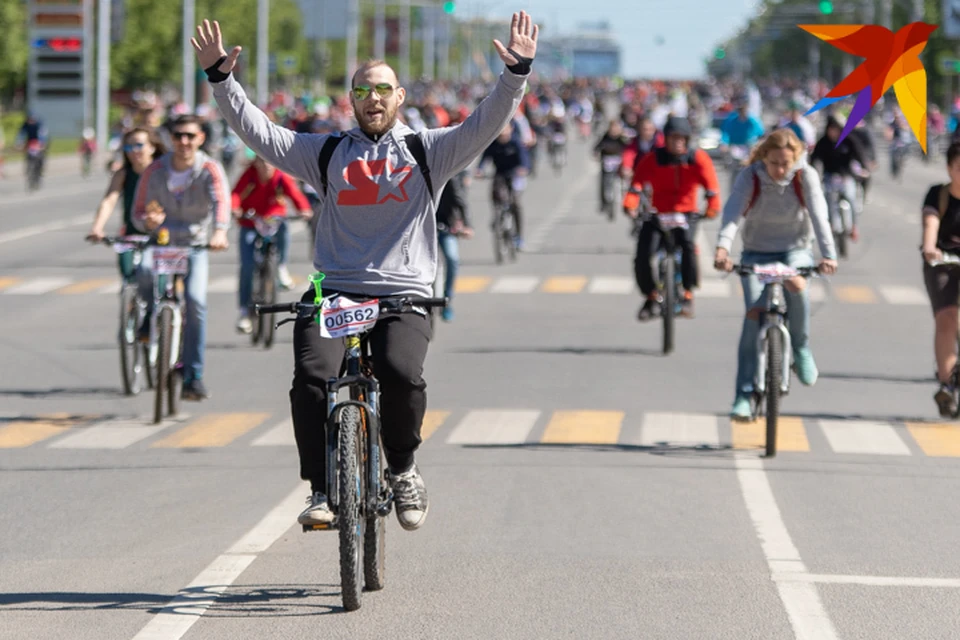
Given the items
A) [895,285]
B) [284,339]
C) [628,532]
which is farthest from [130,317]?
[895,285]

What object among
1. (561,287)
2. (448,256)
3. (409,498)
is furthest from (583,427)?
(561,287)

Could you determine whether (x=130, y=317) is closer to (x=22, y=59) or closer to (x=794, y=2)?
(x=22, y=59)

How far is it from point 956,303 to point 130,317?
533 centimetres

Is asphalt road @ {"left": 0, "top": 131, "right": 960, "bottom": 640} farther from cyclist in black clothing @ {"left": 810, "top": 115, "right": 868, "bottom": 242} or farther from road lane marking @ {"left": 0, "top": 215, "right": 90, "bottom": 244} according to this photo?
road lane marking @ {"left": 0, "top": 215, "right": 90, "bottom": 244}

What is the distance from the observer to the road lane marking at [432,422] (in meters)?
12.4

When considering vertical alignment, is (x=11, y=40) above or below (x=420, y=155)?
above

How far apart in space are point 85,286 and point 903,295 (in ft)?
30.0

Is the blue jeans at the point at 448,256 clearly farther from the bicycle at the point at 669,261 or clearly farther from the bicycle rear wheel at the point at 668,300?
the bicycle rear wheel at the point at 668,300

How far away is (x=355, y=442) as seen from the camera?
703 cm

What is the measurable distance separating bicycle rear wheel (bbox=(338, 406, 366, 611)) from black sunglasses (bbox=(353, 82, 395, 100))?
1.08 metres

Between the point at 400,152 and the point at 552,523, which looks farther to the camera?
the point at 552,523

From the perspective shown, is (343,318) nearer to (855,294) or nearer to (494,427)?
(494,427)

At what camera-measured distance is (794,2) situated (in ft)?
638

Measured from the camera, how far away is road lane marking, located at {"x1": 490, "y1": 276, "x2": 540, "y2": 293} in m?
23.7
